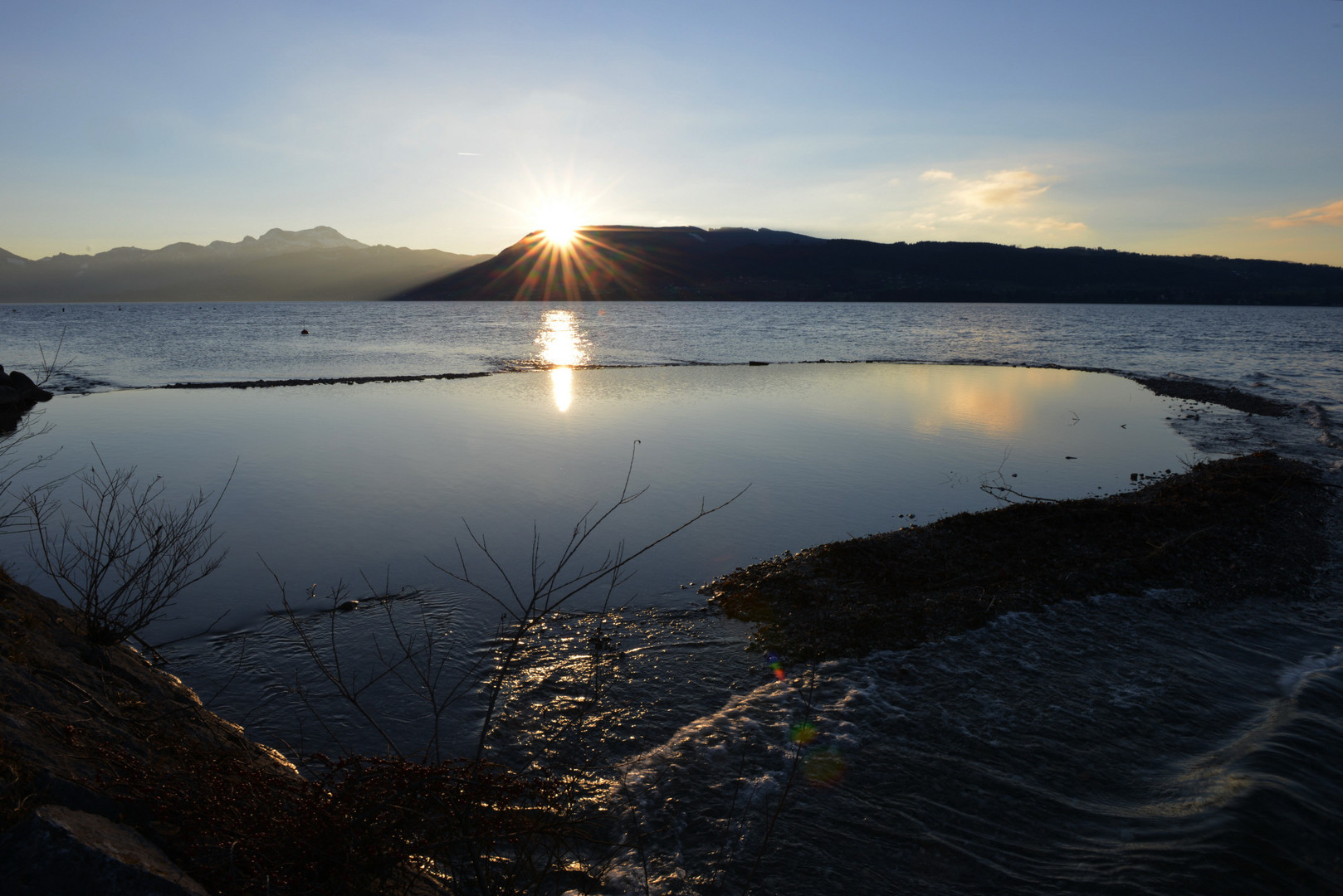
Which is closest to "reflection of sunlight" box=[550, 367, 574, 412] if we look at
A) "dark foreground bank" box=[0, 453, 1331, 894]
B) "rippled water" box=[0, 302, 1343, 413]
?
"rippled water" box=[0, 302, 1343, 413]

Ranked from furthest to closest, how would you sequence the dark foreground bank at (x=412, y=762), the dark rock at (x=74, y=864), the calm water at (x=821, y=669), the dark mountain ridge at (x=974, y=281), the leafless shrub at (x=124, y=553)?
1. the dark mountain ridge at (x=974, y=281)
2. the leafless shrub at (x=124, y=553)
3. the calm water at (x=821, y=669)
4. the dark foreground bank at (x=412, y=762)
5. the dark rock at (x=74, y=864)

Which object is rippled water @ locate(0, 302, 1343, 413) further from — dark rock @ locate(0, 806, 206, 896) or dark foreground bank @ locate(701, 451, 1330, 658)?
dark rock @ locate(0, 806, 206, 896)

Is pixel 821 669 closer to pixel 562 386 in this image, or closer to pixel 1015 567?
pixel 1015 567

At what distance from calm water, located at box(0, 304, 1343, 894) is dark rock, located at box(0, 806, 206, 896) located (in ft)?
8.64

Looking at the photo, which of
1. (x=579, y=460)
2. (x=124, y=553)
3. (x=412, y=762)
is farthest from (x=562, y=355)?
(x=412, y=762)

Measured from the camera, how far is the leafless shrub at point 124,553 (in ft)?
17.0

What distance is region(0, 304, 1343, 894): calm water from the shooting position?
175 inches

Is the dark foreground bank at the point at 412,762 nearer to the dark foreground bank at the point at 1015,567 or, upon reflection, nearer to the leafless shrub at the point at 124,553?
the dark foreground bank at the point at 1015,567

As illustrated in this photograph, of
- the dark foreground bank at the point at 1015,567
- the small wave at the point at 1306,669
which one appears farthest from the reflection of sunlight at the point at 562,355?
the small wave at the point at 1306,669

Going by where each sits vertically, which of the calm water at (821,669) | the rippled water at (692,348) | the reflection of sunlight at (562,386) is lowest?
the calm water at (821,669)

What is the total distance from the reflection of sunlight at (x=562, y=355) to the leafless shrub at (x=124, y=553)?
12704 millimetres

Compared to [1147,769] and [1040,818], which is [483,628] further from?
[1147,769]

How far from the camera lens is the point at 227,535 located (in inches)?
389

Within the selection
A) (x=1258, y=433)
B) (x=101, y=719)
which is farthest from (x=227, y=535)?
(x=1258, y=433)
